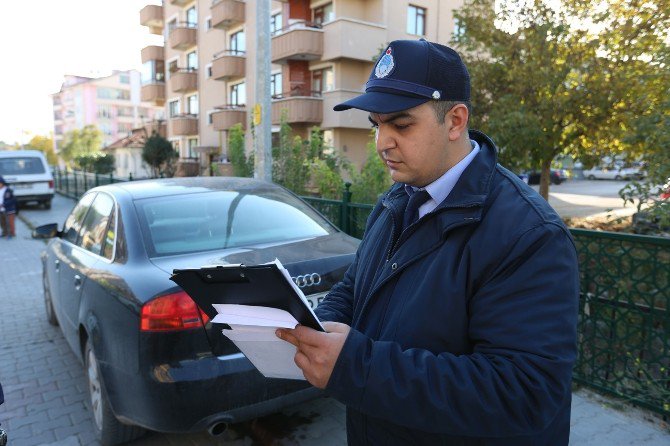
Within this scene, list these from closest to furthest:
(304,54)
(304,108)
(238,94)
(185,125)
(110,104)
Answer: (304,54) → (304,108) → (238,94) → (185,125) → (110,104)

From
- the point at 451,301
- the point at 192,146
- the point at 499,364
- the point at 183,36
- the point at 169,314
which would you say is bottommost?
the point at 169,314

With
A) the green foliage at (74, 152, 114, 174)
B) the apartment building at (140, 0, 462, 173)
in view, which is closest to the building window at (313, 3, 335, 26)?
the apartment building at (140, 0, 462, 173)

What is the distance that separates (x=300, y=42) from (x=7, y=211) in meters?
12.9

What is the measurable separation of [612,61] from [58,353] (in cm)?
1086

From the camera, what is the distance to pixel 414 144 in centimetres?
134

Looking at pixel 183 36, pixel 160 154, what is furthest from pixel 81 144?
pixel 183 36

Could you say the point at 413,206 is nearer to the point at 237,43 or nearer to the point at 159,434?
the point at 159,434

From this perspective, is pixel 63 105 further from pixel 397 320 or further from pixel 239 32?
pixel 397 320

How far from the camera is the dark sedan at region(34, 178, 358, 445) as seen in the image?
2.58 metres

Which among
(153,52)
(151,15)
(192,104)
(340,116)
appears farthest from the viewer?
(153,52)

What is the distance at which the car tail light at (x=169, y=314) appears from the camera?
8.46 ft

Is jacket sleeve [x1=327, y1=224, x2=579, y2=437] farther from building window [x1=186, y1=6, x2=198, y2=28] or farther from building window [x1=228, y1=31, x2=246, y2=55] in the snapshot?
building window [x1=186, y1=6, x2=198, y2=28]

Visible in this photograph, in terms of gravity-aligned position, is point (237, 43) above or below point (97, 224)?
above

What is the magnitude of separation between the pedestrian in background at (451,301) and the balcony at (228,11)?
26.1 metres
